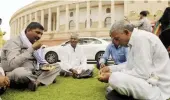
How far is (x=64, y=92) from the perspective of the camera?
605 cm

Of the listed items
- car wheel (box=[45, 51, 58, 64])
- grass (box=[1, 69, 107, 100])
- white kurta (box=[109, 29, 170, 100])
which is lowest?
grass (box=[1, 69, 107, 100])

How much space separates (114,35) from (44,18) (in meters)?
52.5

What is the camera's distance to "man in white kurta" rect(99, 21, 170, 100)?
165 inches

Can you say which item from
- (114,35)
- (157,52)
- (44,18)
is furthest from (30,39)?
(44,18)

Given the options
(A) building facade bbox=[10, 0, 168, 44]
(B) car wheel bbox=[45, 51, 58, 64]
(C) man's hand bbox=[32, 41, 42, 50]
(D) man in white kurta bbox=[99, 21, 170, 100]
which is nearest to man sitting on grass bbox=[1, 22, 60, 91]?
(C) man's hand bbox=[32, 41, 42, 50]

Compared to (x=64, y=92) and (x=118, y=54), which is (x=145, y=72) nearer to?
(x=64, y=92)

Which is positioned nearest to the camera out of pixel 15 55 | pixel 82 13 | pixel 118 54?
pixel 15 55

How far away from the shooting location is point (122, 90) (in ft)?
14.0

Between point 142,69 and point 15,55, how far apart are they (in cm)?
243

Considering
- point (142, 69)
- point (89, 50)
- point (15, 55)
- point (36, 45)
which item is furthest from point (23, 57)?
point (89, 50)

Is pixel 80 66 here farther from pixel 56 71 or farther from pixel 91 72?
pixel 56 71

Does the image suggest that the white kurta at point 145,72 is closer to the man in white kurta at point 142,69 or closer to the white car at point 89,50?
the man in white kurta at point 142,69

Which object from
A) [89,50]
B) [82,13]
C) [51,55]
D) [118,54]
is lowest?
[51,55]

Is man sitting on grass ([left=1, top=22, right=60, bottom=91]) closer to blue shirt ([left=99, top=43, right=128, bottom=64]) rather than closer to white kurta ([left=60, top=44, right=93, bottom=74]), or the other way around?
blue shirt ([left=99, top=43, right=128, bottom=64])
